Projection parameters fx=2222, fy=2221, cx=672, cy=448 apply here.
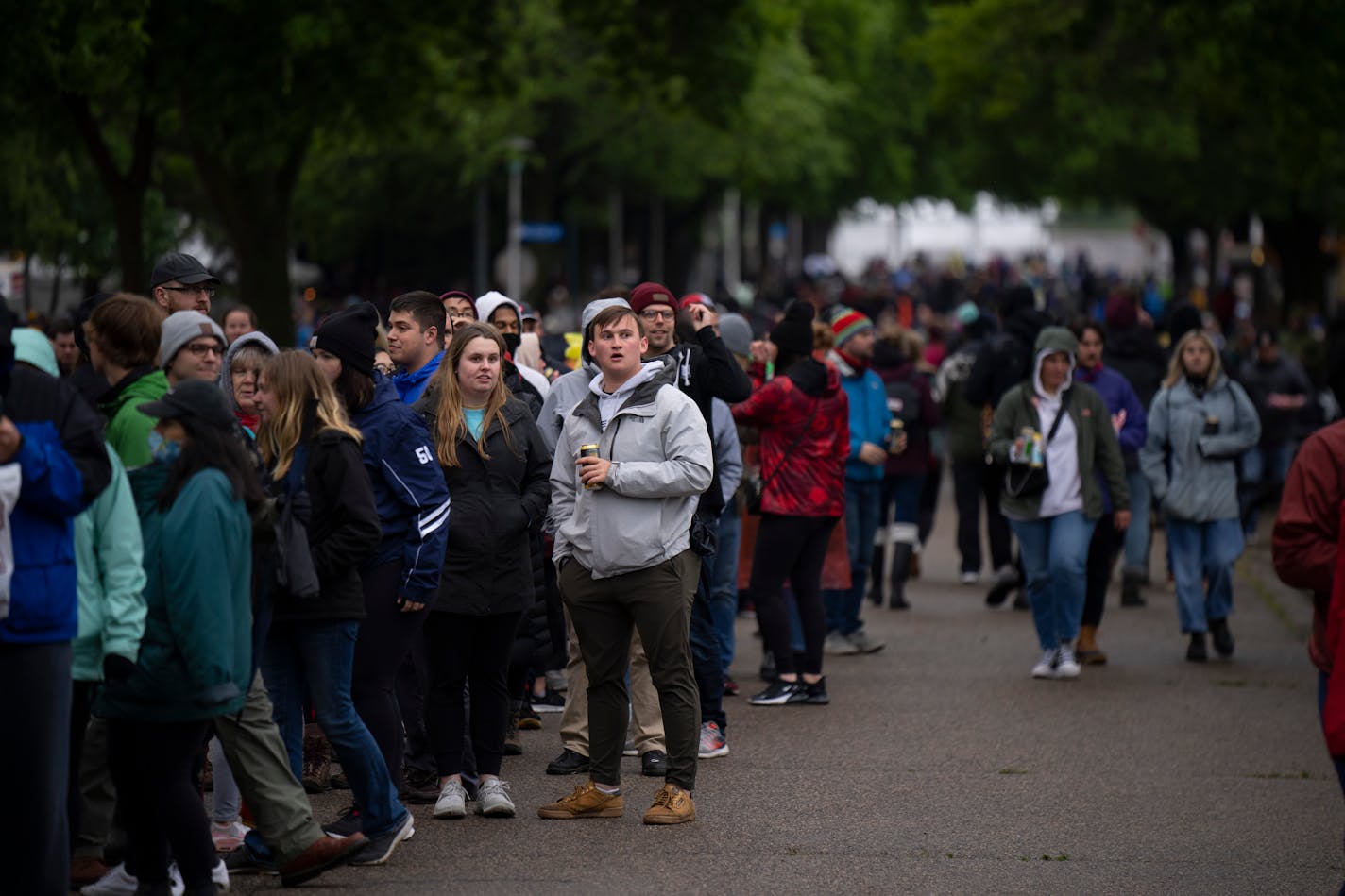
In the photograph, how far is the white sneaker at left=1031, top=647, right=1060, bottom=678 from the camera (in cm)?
1228

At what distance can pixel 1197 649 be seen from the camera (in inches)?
516

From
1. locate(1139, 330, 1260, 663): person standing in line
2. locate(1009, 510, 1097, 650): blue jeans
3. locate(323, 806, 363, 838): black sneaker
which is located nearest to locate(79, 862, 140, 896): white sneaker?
locate(323, 806, 363, 838): black sneaker

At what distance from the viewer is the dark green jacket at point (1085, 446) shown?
12.2 m

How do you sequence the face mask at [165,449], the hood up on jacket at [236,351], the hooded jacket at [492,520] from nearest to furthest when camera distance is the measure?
the face mask at [165,449]
the hood up on jacket at [236,351]
the hooded jacket at [492,520]

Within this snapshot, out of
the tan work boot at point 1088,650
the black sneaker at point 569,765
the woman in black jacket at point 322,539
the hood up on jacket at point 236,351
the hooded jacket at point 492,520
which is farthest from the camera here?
the tan work boot at point 1088,650

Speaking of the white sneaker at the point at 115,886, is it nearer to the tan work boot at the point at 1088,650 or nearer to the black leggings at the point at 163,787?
the black leggings at the point at 163,787

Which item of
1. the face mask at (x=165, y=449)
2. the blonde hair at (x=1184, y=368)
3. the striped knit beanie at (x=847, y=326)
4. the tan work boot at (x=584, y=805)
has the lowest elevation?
the tan work boot at (x=584, y=805)

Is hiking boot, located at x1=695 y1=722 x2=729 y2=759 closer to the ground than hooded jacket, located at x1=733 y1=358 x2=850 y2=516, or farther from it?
closer to the ground

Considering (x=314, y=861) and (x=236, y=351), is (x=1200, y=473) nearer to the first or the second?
(x=236, y=351)

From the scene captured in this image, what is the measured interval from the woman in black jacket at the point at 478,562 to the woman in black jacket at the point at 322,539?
857mm

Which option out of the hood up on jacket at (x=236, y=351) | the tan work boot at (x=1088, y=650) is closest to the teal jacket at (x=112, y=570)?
the hood up on jacket at (x=236, y=351)

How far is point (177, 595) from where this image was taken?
243 inches

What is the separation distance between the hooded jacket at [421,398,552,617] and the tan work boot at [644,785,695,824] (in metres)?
0.85

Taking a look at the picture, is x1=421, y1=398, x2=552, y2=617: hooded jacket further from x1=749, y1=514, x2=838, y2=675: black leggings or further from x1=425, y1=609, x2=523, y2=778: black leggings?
x1=749, y1=514, x2=838, y2=675: black leggings
